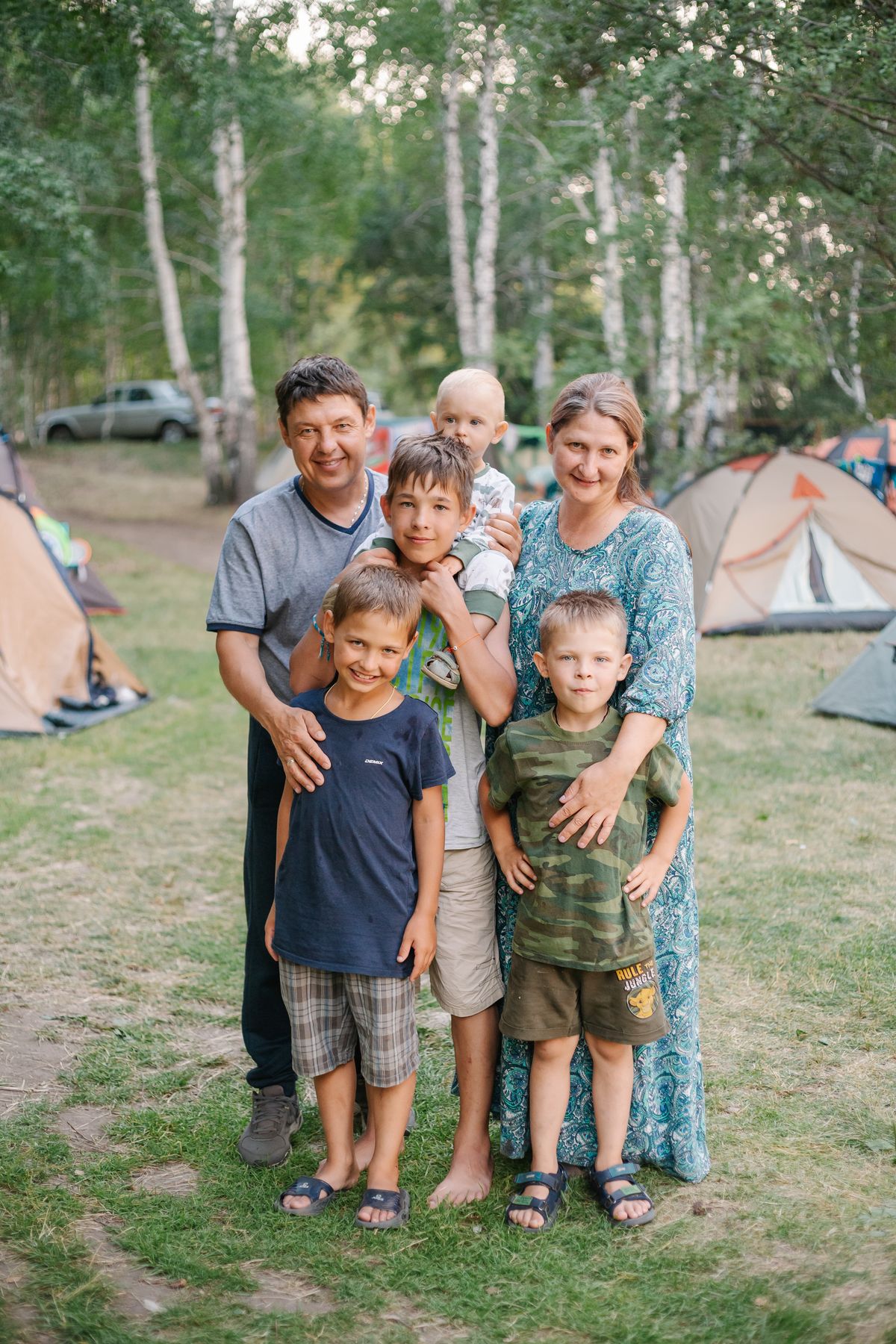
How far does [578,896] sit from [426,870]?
309mm

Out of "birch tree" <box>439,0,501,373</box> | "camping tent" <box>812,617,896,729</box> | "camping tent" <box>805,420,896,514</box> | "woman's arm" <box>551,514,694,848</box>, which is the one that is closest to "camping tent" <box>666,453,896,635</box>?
"camping tent" <box>805,420,896,514</box>

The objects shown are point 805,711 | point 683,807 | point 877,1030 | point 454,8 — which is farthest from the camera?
point 454,8

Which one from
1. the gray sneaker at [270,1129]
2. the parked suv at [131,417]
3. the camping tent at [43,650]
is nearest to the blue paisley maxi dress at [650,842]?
the gray sneaker at [270,1129]

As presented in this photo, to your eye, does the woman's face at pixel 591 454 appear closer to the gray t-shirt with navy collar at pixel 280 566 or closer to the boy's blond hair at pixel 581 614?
the boy's blond hair at pixel 581 614

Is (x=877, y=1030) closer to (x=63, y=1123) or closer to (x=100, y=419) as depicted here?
(x=63, y=1123)

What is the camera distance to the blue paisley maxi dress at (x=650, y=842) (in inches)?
93.7

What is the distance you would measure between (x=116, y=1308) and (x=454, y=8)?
39.0 ft

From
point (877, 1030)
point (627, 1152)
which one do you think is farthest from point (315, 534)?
point (877, 1030)

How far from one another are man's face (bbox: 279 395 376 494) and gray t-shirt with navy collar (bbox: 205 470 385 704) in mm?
97

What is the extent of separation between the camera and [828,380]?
58.5ft

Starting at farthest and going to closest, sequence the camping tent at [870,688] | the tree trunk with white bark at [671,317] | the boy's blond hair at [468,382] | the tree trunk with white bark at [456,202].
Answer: the tree trunk with white bark at [456,202] → the tree trunk with white bark at [671,317] → the camping tent at [870,688] → the boy's blond hair at [468,382]

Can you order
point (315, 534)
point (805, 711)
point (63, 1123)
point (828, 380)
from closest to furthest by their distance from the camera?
point (315, 534) → point (63, 1123) → point (805, 711) → point (828, 380)

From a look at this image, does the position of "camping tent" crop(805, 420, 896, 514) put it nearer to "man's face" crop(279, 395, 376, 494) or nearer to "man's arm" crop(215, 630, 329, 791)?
"man's face" crop(279, 395, 376, 494)

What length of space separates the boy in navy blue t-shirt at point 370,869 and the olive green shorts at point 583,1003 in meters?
0.20
